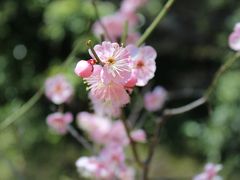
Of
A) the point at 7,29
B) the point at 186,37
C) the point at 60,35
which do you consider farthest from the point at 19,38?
the point at 186,37

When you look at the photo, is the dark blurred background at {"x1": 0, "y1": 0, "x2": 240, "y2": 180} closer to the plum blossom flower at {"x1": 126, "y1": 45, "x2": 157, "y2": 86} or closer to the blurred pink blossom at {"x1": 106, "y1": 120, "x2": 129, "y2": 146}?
the blurred pink blossom at {"x1": 106, "y1": 120, "x2": 129, "y2": 146}

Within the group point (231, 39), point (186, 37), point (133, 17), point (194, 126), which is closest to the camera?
point (231, 39)

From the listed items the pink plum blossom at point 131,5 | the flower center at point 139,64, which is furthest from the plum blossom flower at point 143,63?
the pink plum blossom at point 131,5

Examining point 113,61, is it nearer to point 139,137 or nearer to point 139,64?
point 139,64

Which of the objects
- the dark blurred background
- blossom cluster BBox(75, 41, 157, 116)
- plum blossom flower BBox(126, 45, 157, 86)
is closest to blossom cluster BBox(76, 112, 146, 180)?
plum blossom flower BBox(126, 45, 157, 86)

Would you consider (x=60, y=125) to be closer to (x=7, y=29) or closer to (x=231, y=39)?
(x=231, y=39)

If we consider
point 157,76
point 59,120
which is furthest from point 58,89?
point 157,76
